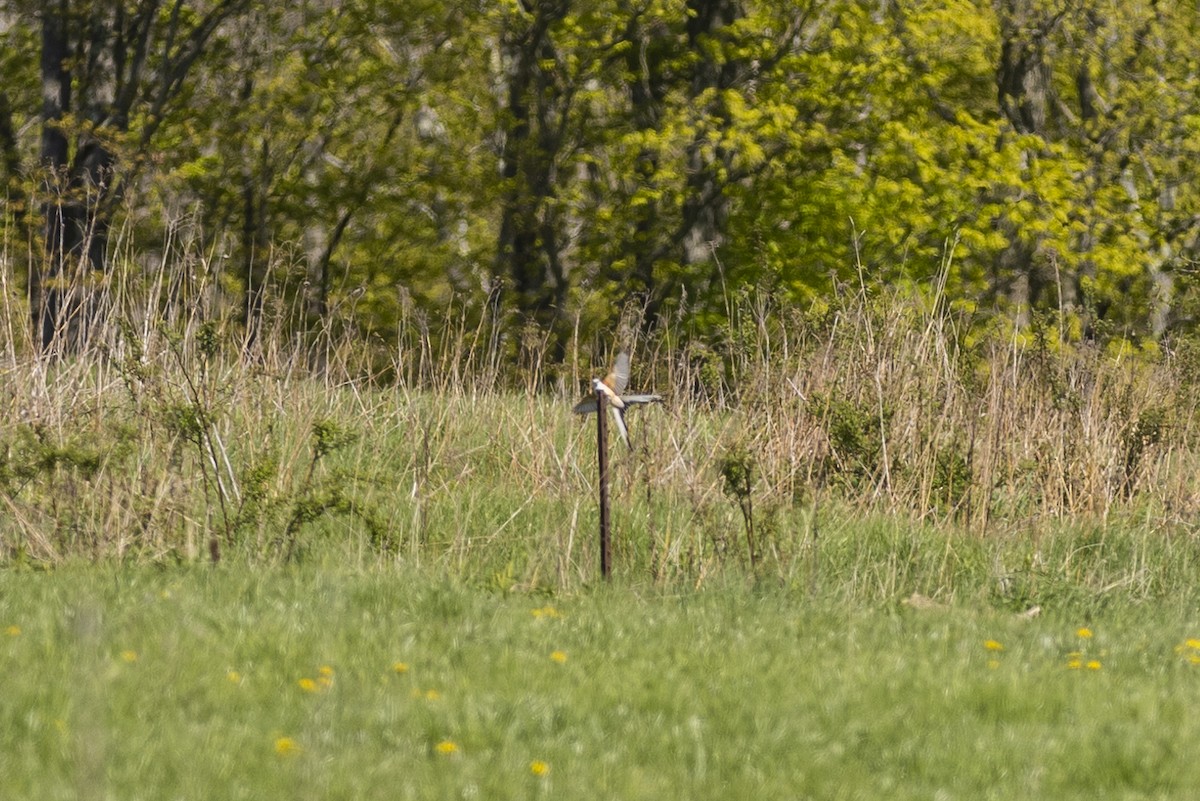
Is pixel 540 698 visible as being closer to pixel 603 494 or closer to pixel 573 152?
pixel 603 494

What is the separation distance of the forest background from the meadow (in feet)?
15.0

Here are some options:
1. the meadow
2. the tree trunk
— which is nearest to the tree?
the tree trunk

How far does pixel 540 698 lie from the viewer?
13.8ft

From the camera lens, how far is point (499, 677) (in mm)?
4410

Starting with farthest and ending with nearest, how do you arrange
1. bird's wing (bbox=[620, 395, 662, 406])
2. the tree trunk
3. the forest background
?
1. the tree trunk
2. the forest background
3. bird's wing (bbox=[620, 395, 662, 406])

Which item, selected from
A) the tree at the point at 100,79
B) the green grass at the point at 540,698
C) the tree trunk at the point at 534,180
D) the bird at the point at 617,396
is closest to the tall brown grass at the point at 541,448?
the bird at the point at 617,396

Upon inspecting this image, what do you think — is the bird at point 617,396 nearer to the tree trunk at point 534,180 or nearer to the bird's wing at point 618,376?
the bird's wing at point 618,376

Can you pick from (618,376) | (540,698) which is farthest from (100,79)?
(540,698)

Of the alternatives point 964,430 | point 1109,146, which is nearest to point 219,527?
point 964,430

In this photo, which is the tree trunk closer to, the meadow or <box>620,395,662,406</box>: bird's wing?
the meadow

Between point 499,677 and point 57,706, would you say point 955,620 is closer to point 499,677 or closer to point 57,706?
point 499,677

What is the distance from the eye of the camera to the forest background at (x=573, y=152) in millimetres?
14039

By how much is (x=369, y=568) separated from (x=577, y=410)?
103cm

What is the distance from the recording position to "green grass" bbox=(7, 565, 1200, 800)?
3.61 m
